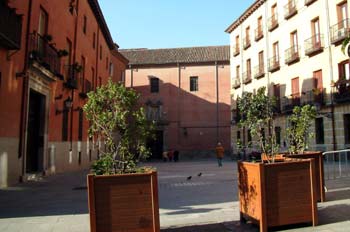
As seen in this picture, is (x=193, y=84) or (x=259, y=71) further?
(x=193, y=84)

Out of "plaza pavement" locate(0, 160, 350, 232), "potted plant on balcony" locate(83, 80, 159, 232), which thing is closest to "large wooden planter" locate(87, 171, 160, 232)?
"potted plant on balcony" locate(83, 80, 159, 232)

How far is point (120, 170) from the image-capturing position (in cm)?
567

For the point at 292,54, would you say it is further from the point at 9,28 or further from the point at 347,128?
the point at 9,28

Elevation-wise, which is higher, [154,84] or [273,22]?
[273,22]

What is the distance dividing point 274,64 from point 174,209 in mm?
23722

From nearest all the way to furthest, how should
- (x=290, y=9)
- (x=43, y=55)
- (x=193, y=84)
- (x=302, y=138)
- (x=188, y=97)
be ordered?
(x=302, y=138) → (x=43, y=55) → (x=290, y=9) → (x=188, y=97) → (x=193, y=84)

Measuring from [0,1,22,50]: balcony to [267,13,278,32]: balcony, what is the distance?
72.5ft

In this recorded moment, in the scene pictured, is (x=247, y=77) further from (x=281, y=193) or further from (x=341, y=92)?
(x=281, y=193)

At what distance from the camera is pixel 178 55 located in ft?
147

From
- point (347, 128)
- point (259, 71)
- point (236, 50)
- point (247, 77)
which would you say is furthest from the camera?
point (236, 50)

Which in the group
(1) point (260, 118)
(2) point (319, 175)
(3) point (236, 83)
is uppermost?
(3) point (236, 83)

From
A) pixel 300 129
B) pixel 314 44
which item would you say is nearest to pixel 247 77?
pixel 314 44

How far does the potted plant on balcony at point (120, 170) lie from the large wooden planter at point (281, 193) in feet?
5.09

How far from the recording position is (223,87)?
42.6 m
